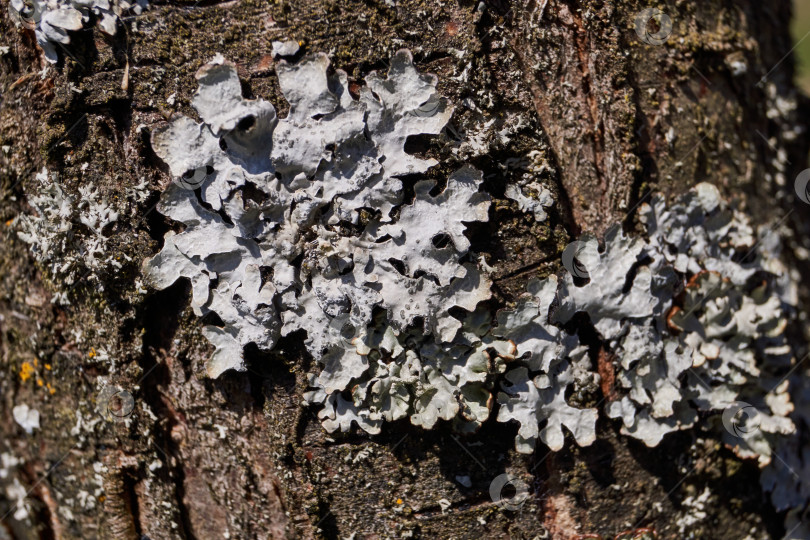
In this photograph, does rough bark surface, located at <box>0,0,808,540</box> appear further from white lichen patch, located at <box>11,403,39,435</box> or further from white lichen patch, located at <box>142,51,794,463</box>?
white lichen patch, located at <box>11,403,39,435</box>

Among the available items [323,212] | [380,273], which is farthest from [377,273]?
[323,212]

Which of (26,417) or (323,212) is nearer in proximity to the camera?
(323,212)

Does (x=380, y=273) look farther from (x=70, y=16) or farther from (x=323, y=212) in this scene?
(x=70, y=16)

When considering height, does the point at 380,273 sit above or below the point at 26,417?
above

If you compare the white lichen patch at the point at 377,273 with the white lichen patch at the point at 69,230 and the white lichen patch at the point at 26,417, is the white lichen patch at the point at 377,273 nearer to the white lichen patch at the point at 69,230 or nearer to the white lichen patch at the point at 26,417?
the white lichen patch at the point at 69,230

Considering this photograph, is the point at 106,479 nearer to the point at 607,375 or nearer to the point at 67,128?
the point at 67,128

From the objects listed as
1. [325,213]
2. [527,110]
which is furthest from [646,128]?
[325,213]
